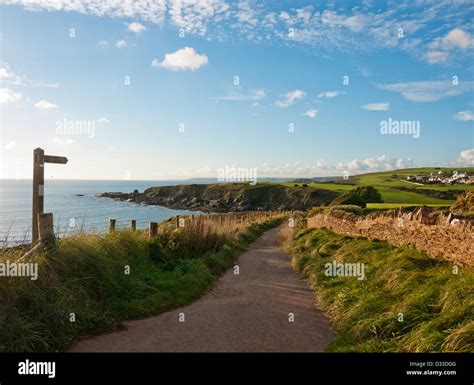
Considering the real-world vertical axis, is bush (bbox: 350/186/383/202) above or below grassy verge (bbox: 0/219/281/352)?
above

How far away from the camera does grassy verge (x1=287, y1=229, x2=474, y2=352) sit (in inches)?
231

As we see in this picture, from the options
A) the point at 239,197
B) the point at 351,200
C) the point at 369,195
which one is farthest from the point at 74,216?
the point at 239,197

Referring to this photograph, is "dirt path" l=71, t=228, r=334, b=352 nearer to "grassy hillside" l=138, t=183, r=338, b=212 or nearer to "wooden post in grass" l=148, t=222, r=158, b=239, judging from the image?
"wooden post in grass" l=148, t=222, r=158, b=239

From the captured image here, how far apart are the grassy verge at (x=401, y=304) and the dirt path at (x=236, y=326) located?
0.50 meters

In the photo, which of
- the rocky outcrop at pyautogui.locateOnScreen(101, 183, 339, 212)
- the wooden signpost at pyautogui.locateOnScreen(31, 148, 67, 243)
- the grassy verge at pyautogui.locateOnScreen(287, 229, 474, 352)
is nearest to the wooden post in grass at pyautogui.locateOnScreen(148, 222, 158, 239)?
the wooden signpost at pyautogui.locateOnScreen(31, 148, 67, 243)

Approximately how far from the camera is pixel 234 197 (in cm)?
8594

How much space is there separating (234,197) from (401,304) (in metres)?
78.9

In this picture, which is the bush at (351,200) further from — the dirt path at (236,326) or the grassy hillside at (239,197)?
the grassy hillside at (239,197)

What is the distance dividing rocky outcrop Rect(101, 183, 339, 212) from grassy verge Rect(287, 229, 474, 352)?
60538mm

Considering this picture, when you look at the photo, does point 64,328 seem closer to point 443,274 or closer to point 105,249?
point 105,249

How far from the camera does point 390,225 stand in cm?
1279
